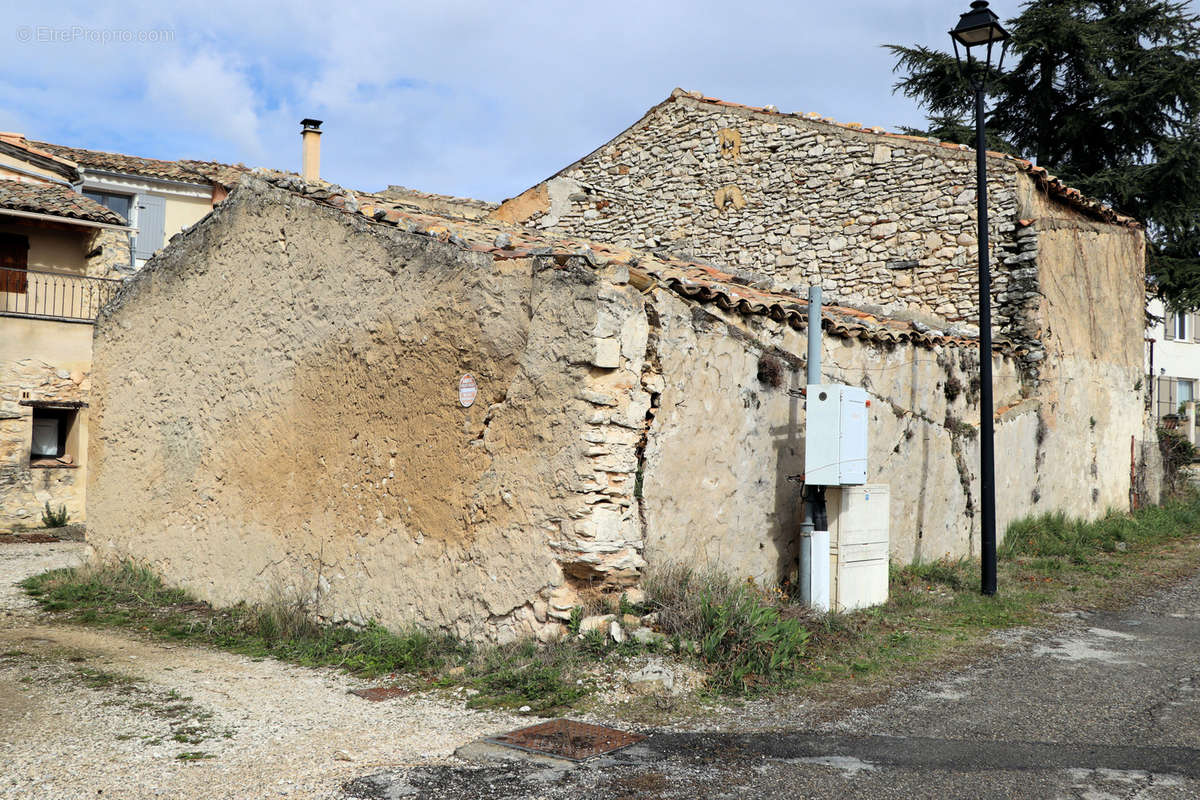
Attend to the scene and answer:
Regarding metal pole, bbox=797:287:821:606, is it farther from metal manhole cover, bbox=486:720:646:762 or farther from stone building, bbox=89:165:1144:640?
metal manhole cover, bbox=486:720:646:762

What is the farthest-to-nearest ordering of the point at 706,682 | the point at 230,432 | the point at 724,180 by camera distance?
1. the point at 724,180
2. the point at 230,432
3. the point at 706,682

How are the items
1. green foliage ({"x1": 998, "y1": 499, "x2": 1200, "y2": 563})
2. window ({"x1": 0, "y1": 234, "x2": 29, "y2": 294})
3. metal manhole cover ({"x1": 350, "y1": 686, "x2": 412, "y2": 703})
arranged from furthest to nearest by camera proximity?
window ({"x1": 0, "y1": 234, "x2": 29, "y2": 294}), green foliage ({"x1": 998, "y1": 499, "x2": 1200, "y2": 563}), metal manhole cover ({"x1": 350, "y1": 686, "x2": 412, "y2": 703})

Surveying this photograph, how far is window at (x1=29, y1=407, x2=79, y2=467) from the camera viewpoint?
55.6ft

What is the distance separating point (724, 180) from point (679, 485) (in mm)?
8634

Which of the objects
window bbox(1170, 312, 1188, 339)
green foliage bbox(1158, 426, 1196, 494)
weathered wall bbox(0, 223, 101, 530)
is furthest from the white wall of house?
window bbox(1170, 312, 1188, 339)

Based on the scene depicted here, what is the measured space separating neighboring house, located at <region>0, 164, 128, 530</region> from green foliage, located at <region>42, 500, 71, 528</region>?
91 mm

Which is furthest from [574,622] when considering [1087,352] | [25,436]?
[25,436]

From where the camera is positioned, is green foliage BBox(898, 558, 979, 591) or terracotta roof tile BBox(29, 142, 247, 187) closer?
green foliage BBox(898, 558, 979, 591)

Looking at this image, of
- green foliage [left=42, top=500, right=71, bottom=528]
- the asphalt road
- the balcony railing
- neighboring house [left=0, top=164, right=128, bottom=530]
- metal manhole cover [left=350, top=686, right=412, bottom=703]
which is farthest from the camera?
the balcony railing

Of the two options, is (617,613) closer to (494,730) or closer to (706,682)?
(706,682)

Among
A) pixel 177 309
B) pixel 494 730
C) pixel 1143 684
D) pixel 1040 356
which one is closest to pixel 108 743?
pixel 494 730

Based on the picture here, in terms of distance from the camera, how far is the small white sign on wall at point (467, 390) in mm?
6496

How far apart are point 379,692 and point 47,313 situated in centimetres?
1579

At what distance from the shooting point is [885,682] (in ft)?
19.6
